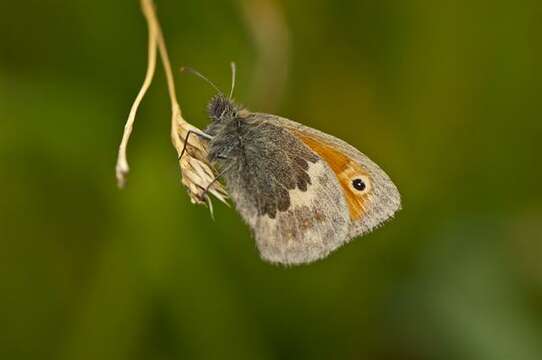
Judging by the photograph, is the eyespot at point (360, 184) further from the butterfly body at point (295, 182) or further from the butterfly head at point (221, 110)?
the butterfly head at point (221, 110)

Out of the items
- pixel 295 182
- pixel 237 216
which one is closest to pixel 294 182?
pixel 295 182

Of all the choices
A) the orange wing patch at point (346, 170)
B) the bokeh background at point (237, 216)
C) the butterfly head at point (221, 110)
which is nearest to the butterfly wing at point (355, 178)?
the orange wing patch at point (346, 170)

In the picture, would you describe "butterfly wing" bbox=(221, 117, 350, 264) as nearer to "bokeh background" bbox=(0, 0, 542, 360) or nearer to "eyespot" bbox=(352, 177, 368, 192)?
"eyespot" bbox=(352, 177, 368, 192)

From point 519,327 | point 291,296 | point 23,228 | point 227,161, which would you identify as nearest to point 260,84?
point 227,161

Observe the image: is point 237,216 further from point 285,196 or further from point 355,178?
point 355,178

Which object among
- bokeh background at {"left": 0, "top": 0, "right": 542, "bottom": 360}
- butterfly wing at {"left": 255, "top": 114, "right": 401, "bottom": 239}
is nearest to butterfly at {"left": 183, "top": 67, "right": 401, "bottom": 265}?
butterfly wing at {"left": 255, "top": 114, "right": 401, "bottom": 239}

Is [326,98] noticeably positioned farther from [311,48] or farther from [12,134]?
[12,134]

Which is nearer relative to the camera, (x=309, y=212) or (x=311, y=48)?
(x=309, y=212)

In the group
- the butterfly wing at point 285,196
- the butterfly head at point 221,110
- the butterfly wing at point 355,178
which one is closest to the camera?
the butterfly wing at point 285,196
